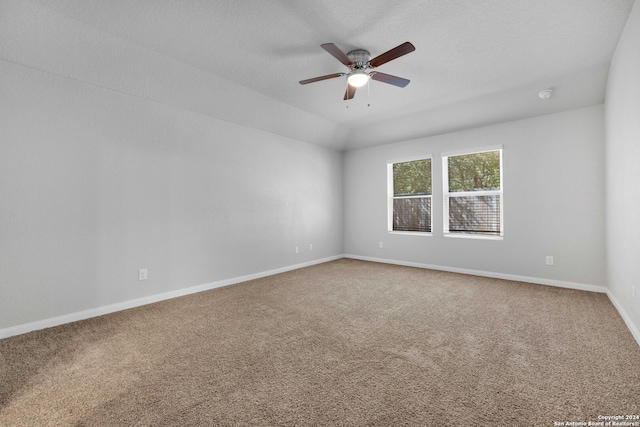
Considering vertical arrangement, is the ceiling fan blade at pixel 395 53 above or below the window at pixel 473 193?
above

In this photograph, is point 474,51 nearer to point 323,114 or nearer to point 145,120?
point 323,114

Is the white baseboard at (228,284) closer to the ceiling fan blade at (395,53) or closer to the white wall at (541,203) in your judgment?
the white wall at (541,203)

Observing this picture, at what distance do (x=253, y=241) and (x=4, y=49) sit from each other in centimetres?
326

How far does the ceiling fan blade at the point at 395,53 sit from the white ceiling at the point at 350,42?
0.24m

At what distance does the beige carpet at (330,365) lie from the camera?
1458 millimetres

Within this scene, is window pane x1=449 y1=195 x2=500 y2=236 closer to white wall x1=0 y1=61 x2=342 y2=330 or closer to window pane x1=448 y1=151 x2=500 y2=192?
window pane x1=448 y1=151 x2=500 y2=192

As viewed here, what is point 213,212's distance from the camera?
3951 millimetres

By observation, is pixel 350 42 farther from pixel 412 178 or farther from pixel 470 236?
A: pixel 470 236

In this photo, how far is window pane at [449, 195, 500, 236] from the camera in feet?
14.8

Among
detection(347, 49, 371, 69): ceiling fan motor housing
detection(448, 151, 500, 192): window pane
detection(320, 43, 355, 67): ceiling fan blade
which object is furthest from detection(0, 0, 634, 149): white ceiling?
detection(448, 151, 500, 192): window pane

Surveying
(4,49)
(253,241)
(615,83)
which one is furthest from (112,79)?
(615,83)

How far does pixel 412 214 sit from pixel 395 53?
3596 mm

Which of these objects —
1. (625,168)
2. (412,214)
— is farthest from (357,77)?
(412,214)

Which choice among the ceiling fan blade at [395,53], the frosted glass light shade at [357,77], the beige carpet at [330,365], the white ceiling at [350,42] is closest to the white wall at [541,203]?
the white ceiling at [350,42]
